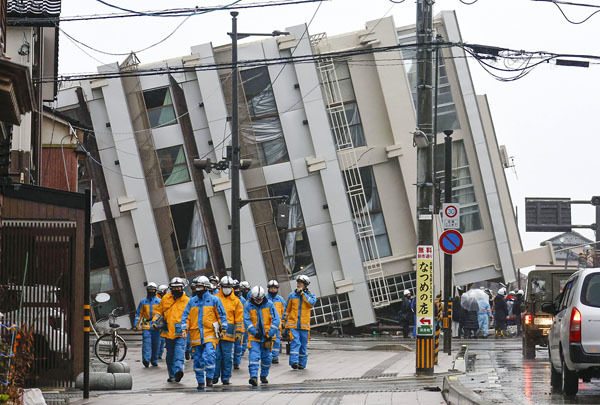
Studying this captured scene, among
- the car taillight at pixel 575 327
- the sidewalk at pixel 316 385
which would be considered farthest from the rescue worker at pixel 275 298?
the car taillight at pixel 575 327

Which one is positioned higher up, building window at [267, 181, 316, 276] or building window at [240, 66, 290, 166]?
building window at [240, 66, 290, 166]

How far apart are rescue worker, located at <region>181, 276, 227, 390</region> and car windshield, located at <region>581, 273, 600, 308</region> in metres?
6.84

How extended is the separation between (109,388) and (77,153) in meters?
14.7

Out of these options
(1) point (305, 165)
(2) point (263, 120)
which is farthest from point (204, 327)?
(2) point (263, 120)

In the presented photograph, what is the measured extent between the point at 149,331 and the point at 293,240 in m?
17.3

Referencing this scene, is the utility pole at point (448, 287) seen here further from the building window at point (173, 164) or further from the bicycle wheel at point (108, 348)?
the building window at point (173, 164)

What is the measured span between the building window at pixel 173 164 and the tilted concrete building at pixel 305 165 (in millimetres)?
50

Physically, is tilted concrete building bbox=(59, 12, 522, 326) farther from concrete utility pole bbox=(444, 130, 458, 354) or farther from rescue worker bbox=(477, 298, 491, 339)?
concrete utility pole bbox=(444, 130, 458, 354)

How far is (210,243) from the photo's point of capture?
139 ft

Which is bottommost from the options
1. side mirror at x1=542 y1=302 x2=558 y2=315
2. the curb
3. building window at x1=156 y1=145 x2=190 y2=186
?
the curb

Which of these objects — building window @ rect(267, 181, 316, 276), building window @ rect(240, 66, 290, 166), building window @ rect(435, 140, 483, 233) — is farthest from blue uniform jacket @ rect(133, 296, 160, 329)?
building window @ rect(435, 140, 483, 233)

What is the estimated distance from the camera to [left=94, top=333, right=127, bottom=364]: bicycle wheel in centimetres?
2438

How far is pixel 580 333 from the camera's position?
14820 millimetres

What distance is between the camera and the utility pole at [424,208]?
66.9 feet
